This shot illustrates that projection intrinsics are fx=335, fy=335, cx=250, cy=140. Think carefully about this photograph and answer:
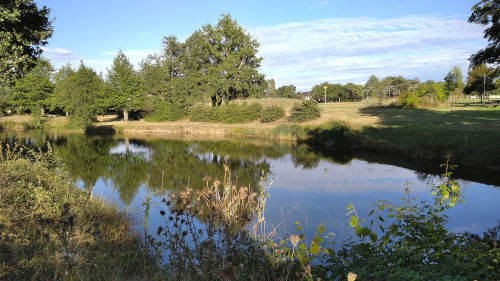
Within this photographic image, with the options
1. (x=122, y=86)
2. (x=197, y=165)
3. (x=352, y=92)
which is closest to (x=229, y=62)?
(x=122, y=86)

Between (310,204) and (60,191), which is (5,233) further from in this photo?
(310,204)

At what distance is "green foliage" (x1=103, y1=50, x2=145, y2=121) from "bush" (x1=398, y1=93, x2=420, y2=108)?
3441cm

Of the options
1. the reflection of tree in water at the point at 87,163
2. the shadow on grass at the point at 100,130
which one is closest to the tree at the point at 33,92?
the shadow on grass at the point at 100,130

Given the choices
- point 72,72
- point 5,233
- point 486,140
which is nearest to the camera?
point 5,233

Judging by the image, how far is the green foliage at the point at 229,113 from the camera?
40656mm

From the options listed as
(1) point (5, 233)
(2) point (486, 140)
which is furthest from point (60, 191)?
(2) point (486, 140)

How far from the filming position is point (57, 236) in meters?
5.05

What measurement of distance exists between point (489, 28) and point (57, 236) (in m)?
20.8

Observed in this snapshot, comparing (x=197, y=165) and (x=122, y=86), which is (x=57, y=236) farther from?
(x=122, y=86)

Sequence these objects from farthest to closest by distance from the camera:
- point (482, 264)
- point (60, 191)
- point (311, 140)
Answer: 1. point (311, 140)
2. point (60, 191)
3. point (482, 264)

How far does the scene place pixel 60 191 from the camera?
7.59m

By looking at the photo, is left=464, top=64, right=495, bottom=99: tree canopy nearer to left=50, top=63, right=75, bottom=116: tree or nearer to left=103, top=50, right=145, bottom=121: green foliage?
left=103, top=50, right=145, bottom=121: green foliage

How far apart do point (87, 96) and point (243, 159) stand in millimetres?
29158

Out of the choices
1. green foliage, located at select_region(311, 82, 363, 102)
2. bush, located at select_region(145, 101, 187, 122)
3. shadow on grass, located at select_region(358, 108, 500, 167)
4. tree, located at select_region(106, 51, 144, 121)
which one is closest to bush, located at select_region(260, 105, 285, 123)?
bush, located at select_region(145, 101, 187, 122)
